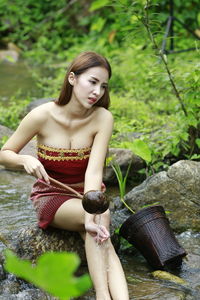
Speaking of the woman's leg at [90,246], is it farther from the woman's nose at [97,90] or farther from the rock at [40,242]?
the woman's nose at [97,90]

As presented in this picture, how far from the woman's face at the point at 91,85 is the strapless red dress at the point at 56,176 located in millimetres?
276

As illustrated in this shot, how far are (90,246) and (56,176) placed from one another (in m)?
0.51

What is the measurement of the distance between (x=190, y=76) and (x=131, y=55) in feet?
12.8

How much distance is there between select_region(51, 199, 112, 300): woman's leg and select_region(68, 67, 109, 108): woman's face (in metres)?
0.52

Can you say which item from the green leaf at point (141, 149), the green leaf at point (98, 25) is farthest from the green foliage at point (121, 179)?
the green leaf at point (98, 25)

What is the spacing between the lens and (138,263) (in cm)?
292

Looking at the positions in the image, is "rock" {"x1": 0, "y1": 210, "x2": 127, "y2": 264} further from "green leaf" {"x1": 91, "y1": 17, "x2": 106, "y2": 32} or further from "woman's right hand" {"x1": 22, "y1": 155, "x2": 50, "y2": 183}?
"green leaf" {"x1": 91, "y1": 17, "x2": 106, "y2": 32}

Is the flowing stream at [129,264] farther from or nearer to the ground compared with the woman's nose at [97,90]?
nearer to the ground

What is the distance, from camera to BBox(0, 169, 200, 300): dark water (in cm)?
250

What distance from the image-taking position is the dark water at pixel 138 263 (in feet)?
8.20

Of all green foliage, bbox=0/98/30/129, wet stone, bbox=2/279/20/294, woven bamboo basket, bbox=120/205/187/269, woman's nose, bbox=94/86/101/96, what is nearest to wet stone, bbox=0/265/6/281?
wet stone, bbox=2/279/20/294

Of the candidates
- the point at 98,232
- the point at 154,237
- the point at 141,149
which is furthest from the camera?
the point at 141,149

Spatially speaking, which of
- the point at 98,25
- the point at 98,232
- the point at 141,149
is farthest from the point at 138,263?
the point at 98,25

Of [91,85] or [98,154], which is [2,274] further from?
[91,85]
